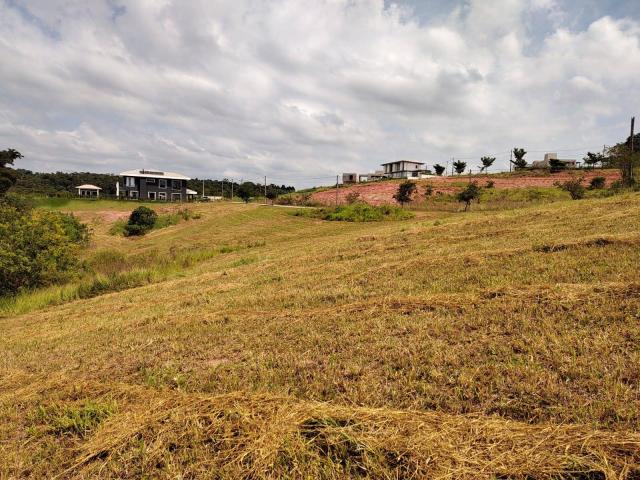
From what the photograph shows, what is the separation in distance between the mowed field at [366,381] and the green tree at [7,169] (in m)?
48.7

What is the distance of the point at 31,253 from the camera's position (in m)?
16.2

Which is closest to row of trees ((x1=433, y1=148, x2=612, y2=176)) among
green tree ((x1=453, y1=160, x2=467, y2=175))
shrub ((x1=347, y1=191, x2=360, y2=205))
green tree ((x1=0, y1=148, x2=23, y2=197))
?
green tree ((x1=453, y1=160, x2=467, y2=175))

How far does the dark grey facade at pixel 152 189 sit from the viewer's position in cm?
7450

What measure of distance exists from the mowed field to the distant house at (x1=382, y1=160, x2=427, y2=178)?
91.1 m

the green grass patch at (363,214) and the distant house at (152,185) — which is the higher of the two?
the distant house at (152,185)

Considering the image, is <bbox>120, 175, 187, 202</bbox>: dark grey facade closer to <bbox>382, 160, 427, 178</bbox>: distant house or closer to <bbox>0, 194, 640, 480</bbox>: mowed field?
<bbox>382, 160, 427, 178</bbox>: distant house

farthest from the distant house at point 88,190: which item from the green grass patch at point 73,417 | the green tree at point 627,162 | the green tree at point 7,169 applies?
the green grass patch at point 73,417

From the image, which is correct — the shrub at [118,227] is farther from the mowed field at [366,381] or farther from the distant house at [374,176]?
the distant house at [374,176]

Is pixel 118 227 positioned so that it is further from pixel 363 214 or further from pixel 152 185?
pixel 152 185

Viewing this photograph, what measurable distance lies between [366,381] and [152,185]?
266 feet

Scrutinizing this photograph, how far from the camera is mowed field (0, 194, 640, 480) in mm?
2689

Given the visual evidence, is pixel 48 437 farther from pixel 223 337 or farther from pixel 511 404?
pixel 511 404

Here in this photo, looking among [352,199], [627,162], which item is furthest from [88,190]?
[627,162]

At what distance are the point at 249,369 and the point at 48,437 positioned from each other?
6.81ft
